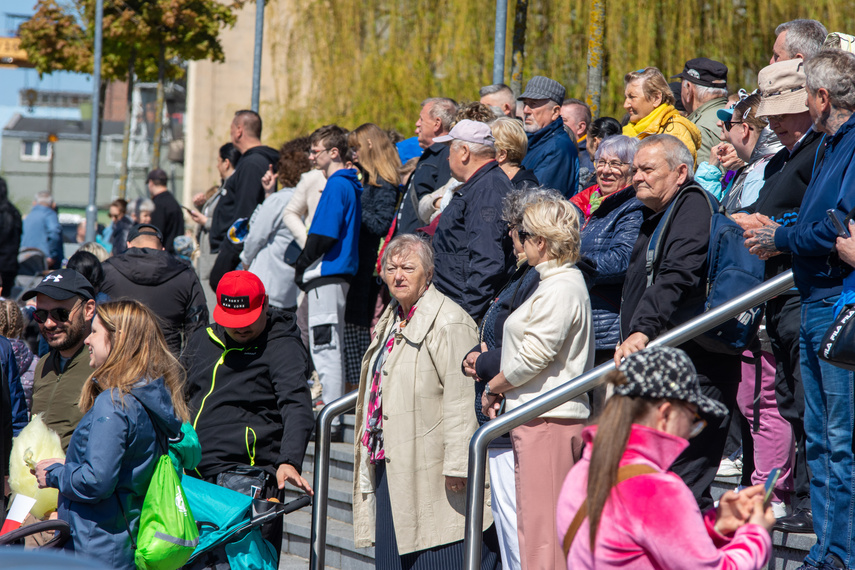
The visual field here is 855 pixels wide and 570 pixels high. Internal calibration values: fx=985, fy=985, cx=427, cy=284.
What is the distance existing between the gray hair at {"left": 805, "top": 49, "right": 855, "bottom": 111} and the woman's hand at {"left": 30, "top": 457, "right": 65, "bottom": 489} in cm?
353

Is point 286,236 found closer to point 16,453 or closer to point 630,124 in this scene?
point 630,124

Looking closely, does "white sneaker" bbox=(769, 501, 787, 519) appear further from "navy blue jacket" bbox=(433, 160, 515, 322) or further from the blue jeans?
"navy blue jacket" bbox=(433, 160, 515, 322)

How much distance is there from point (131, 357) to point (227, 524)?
33.1 inches

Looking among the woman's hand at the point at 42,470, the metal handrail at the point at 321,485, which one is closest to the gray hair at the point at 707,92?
the metal handrail at the point at 321,485

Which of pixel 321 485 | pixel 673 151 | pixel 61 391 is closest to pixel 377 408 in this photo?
pixel 321 485

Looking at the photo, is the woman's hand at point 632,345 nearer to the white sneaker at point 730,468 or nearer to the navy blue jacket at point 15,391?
the white sneaker at point 730,468

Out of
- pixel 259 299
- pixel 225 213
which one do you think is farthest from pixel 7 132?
pixel 259 299

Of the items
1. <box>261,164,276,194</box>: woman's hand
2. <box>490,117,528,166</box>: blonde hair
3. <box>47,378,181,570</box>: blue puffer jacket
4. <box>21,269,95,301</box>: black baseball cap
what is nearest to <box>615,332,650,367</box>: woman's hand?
<box>47,378,181,570</box>: blue puffer jacket

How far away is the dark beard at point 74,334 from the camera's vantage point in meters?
5.26

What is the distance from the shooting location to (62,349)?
5.27m

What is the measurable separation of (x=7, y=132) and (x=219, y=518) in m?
64.0

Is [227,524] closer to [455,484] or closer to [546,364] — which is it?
[455,484]

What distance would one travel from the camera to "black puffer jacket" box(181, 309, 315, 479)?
4797 millimetres

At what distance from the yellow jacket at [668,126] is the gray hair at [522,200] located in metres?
1.90
